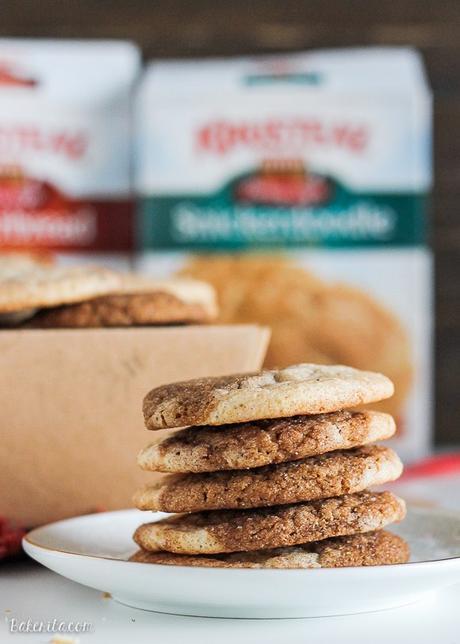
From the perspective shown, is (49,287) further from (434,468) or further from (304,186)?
(304,186)

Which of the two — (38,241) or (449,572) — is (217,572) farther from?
(38,241)

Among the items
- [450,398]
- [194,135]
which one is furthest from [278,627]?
[450,398]

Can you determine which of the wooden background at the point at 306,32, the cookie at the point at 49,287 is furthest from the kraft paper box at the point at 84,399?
the wooden background at the point at 306,32

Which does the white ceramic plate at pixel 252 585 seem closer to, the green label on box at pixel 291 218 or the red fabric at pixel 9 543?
the red fabric at pixel 9 543

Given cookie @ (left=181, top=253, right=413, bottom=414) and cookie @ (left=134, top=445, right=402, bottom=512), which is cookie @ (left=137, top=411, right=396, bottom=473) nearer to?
cookie @ (left=134, top=445, right=402, bottom=512)

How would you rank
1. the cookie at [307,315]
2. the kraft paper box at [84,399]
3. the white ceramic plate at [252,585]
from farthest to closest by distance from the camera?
the cookie at [307,315], the kraft paper box at [84,399], the white ceramic plate at [252,585]

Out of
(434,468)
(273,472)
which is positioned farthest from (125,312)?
(434,468)

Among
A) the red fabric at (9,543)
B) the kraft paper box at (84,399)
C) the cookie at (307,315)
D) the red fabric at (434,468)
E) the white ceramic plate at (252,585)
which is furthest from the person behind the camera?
the cookie at (307,315)

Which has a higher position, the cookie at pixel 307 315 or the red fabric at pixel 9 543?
the cookie at pixel 307 315
